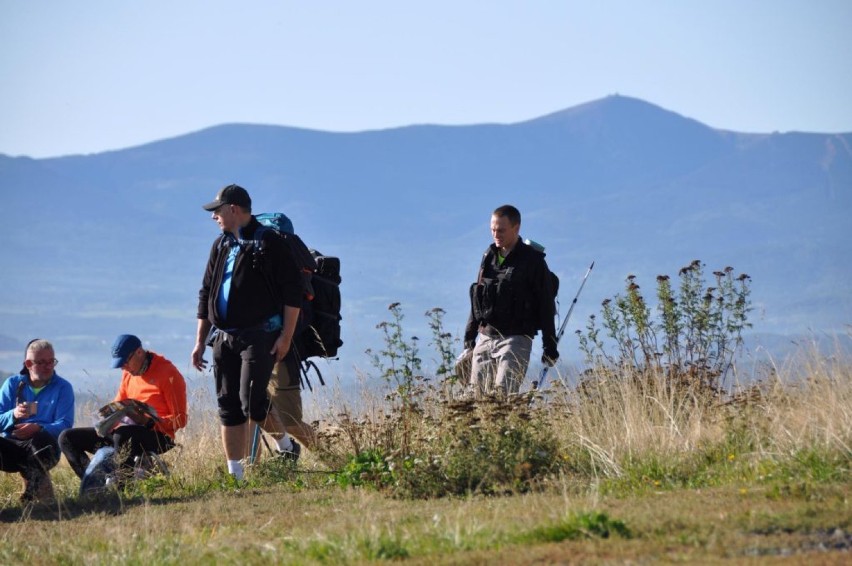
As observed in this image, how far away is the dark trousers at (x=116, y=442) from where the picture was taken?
9.73 metres

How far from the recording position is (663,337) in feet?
37.1

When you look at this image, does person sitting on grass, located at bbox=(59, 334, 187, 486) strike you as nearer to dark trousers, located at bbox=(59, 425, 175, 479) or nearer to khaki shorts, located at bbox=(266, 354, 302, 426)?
dark trousers, located at bbox=(59, 425, 175, 479)

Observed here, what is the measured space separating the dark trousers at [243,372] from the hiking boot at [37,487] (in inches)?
56.5

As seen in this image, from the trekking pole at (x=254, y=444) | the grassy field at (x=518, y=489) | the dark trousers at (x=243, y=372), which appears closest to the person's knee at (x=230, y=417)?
the dark trousers at (x=243, y=372)

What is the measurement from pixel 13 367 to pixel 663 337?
189 meters

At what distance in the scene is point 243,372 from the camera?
928cm

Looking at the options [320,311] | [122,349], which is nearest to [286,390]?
[320,311]

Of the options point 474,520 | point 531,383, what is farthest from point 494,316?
point 474,520

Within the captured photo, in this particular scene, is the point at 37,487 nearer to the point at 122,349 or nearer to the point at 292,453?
the point at 122,349

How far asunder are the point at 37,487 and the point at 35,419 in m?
0.52

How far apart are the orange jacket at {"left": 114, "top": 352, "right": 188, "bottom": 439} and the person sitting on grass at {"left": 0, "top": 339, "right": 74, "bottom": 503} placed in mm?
526

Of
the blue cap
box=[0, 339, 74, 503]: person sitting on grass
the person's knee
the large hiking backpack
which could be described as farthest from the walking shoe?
box=[0, 339, 74, 503]: person sitting on grass

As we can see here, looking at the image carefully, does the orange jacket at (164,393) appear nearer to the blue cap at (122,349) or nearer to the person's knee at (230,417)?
the blue cap at (122,349)

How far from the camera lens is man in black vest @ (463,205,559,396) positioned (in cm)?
968
